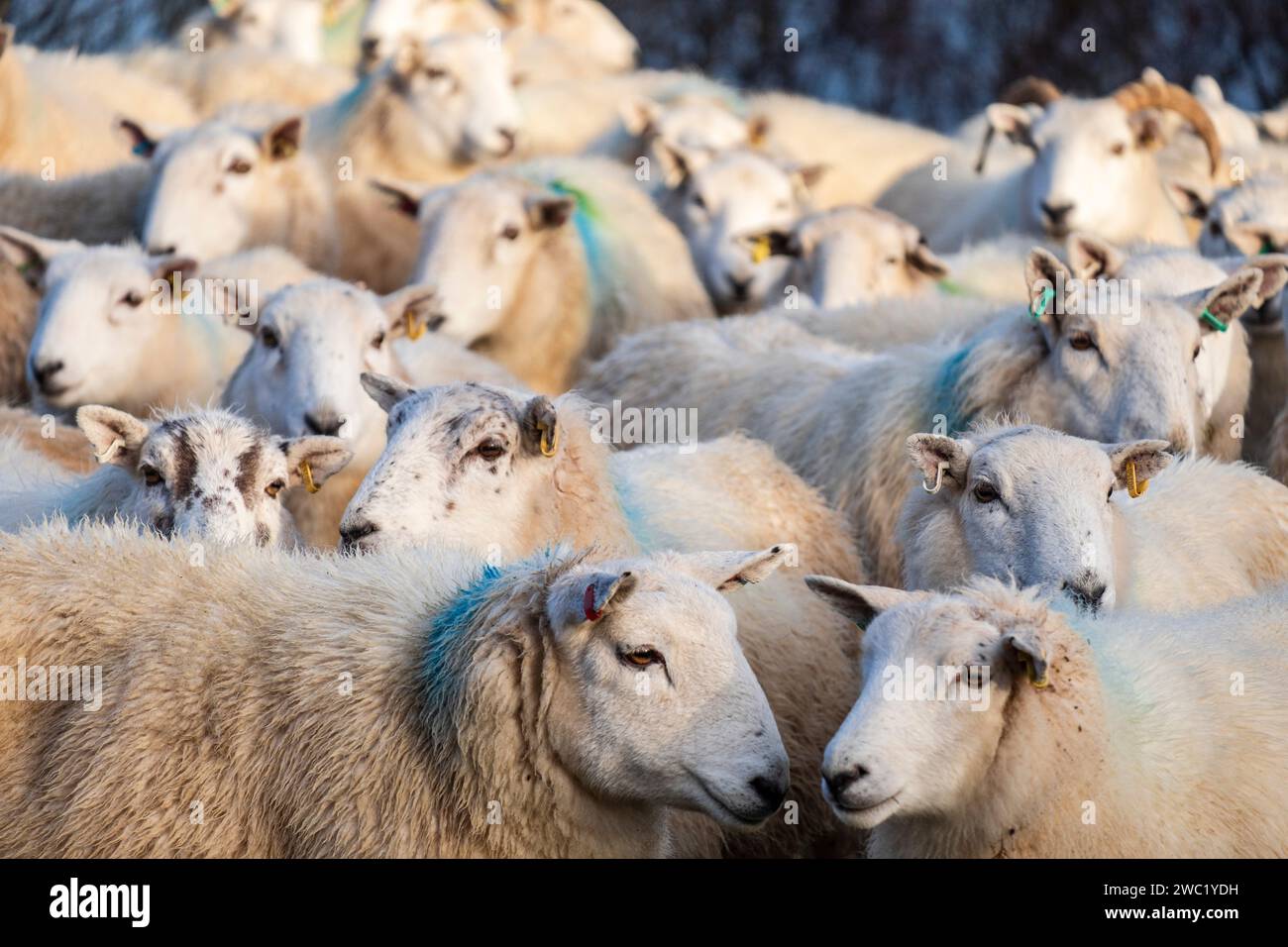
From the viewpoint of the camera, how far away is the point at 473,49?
29.2ft

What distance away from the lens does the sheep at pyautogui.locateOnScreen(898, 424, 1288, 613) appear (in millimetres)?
4320

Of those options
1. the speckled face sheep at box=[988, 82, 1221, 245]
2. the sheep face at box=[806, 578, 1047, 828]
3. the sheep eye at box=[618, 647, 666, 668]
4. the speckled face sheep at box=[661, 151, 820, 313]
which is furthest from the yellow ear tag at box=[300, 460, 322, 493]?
the speckled face sheep at box=[988, 82, 1221, 245]

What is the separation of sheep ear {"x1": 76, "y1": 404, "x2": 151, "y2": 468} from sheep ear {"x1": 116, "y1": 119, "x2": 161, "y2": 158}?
3.66 metres

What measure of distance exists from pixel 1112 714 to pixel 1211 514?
153 centimetres

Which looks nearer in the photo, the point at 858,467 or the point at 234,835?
the point at 234,835

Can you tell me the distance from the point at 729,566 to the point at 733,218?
486cm

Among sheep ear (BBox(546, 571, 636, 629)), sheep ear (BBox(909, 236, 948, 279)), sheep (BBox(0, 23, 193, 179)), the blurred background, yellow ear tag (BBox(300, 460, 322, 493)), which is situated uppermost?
sheep ear (BBox(546, 571, 636, 629))

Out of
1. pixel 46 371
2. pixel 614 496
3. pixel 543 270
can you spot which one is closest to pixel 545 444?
pixel 614 496

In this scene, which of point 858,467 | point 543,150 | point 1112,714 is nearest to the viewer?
point 1112,714

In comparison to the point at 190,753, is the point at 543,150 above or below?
below

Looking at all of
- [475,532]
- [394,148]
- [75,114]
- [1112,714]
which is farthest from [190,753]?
[75,114]

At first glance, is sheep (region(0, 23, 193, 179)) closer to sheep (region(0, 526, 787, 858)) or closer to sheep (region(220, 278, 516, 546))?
sheep (region(220, 278, 516, 546))

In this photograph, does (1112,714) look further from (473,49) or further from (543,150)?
(543,150)

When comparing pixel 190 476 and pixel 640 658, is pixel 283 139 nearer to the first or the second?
pixel 190 476
